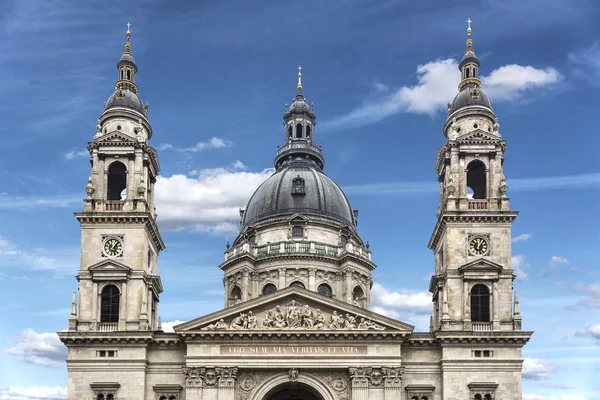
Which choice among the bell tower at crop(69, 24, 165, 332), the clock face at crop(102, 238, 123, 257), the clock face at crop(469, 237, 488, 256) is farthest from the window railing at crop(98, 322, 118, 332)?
the clock face at crop(469, 237, 488, 256)

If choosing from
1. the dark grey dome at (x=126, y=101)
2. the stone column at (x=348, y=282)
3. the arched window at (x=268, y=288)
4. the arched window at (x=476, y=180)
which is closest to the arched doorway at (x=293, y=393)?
the stone column at (x=348, y=282)

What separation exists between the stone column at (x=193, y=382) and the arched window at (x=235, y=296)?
2165 cm

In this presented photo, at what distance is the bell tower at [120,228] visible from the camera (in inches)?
2446

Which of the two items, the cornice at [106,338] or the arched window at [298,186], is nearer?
the cornice at [106,338]

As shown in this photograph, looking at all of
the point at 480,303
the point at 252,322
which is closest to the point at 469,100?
the point at 480,303

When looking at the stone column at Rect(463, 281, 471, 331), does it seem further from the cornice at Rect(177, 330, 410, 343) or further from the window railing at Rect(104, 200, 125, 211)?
the window railing at Rect(104, 200, 125, 211)

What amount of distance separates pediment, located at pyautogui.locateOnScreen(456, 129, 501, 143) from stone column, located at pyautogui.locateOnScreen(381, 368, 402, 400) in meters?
17.1

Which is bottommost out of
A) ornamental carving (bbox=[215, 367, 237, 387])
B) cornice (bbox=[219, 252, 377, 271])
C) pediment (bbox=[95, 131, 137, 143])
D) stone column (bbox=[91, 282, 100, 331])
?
ornamental carving (bbox=[215, 367, 237, 387])

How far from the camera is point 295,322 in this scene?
6169 cm

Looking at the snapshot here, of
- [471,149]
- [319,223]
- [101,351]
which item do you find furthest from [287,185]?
[101,351]

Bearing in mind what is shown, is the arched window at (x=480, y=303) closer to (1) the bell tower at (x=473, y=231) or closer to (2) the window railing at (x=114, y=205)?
(1) the bell tower at (x=473, y=231)

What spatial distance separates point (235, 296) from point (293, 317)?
21846mm

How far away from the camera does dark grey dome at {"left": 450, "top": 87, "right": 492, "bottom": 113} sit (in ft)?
219

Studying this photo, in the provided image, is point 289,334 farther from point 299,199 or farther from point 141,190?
point 299,199
